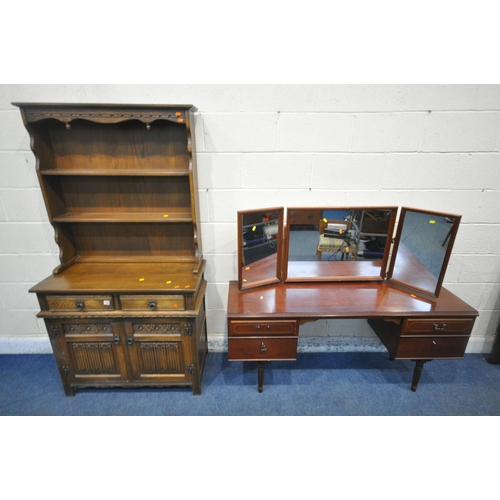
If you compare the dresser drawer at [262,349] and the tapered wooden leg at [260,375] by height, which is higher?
the dresser drawer at [262,349]

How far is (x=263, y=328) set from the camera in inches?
64.6

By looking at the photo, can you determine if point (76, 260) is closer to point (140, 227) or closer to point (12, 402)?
point (140, 227)

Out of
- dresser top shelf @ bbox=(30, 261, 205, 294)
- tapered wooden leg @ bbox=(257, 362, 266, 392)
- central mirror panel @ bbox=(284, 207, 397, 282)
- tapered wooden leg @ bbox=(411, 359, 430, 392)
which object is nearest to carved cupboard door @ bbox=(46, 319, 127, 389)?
dresser top shelf @ bbox=(30, 261, 205, 294)

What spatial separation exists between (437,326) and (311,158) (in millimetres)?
1363

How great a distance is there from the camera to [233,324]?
5.34ft

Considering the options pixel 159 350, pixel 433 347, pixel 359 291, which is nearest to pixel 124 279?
pixel 159 350

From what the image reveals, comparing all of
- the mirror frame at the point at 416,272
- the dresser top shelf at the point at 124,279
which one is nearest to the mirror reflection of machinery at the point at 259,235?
the dresser top shelf at the point at 124,279

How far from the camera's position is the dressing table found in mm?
1631

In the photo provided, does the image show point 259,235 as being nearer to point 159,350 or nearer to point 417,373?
point 159,350

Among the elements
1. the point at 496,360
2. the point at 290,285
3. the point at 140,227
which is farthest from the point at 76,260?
the point at 496,360

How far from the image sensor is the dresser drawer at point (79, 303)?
5.33ft

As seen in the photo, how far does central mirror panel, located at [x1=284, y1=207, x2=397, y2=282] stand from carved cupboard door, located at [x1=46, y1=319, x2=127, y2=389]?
1.26 m

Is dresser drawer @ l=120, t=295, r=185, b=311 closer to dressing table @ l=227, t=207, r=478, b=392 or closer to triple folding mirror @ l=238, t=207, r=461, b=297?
dressing table @ l=227, t=207, r=478, b=392

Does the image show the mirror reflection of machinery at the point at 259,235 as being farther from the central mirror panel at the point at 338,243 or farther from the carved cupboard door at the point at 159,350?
the carved cupboard door at the point at 159,350
